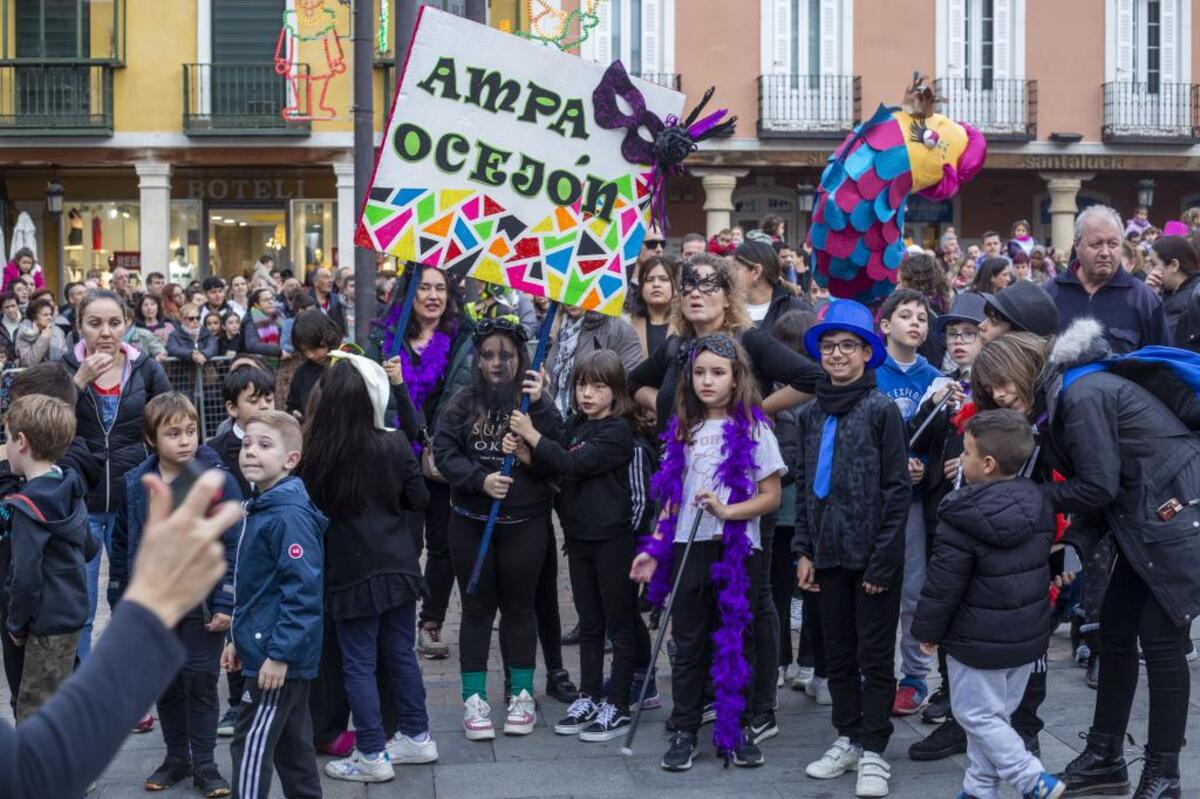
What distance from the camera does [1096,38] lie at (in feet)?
85.0

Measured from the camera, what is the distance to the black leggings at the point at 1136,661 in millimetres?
5035

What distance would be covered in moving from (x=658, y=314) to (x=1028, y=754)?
11.3 ft

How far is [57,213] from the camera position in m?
22.4

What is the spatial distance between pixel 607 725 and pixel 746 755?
25.9 inches

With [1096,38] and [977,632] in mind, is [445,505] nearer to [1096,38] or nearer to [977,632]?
[977,632]

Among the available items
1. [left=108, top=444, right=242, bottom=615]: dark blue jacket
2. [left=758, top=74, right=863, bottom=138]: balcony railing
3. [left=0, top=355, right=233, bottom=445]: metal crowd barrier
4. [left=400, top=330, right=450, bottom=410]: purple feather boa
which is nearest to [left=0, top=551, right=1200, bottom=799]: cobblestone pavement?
[left=108, top=444, right=242, bottom=615]: dark blue jacket

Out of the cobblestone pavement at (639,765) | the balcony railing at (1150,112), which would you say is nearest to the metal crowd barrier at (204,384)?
the cobblestone pavement at (639,765)

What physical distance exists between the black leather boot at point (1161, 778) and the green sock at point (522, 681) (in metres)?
2.43

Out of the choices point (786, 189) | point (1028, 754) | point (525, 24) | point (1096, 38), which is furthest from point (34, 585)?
point (1096, 38)

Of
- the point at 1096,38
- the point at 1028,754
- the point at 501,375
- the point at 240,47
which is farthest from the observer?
the point at 1096,38

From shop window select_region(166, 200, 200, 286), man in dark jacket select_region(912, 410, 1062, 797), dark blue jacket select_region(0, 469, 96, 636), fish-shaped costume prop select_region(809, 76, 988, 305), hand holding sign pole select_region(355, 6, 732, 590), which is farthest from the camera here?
shop window select_region(166, 200, 200, 286)

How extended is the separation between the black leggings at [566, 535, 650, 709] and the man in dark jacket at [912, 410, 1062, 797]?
1.56 m

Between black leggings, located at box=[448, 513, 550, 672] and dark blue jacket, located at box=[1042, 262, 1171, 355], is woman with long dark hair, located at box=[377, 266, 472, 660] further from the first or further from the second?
dark blue jacket, located at box=[1042, 262, 1171, 355]

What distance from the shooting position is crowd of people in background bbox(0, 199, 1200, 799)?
4941 millimetres
